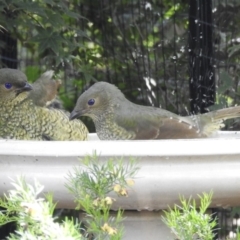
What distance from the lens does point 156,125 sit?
393cm

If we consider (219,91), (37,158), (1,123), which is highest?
(219,91)

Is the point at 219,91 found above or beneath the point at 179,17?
beneath

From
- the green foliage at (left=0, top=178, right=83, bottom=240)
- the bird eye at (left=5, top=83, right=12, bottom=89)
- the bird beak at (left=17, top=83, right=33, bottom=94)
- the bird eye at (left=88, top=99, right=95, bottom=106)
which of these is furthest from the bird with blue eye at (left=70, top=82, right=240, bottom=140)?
the green foliage at (left=0, top=178, right=83, bottom=240)

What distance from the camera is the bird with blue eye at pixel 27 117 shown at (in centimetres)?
410

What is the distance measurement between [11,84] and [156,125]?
3.11 feet

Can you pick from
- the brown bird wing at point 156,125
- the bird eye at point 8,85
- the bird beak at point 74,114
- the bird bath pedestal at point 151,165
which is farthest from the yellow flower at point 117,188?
the bird eye at point 8,85

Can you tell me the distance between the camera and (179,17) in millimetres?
6336

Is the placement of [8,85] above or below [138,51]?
below

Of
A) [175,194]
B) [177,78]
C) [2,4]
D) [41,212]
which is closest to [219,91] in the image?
[177,78]

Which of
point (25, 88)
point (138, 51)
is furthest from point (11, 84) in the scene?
point (138, 51)

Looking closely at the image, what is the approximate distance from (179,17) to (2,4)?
2.05 m

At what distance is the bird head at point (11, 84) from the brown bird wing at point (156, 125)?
0.65 meters

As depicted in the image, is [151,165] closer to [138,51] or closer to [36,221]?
[36,221]

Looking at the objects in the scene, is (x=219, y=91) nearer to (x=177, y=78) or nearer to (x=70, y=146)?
(x=177, y=78)
